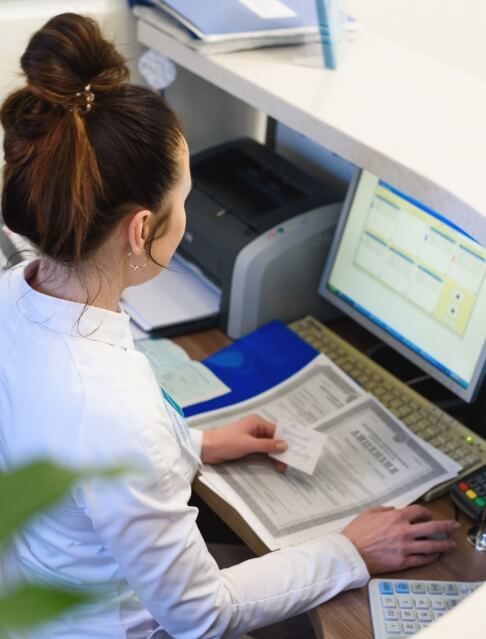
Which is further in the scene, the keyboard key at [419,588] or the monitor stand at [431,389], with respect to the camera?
the monitor stand at [431,389]

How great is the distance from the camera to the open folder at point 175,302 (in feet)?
5.17

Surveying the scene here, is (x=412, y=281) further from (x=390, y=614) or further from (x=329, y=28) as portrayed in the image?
(x=390, y=614)

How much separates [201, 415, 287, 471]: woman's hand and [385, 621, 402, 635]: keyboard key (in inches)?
13.0

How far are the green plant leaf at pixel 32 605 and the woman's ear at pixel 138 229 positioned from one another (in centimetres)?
69

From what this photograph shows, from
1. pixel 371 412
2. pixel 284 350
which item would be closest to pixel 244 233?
pixel 284 350

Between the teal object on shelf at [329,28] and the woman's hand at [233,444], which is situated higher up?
the teal object on shelf at [329,28]

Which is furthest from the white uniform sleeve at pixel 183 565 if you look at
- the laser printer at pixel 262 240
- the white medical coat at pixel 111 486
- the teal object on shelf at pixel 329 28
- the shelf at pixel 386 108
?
the teal object on shelf at pixel 329 28

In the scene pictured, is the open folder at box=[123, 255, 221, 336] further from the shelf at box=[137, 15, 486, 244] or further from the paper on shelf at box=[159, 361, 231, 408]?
the shelf at box=[137, 15, 486, 244]

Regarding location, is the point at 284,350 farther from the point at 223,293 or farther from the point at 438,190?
the point at 438,190

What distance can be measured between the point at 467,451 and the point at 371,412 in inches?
6.8

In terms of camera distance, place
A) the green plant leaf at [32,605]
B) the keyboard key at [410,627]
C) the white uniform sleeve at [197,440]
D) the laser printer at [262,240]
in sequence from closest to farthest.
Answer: the green plant leaf at [32,605] → the keyboard key at [410,627] → the white uniform sleeve at [197,440] → the laser printer at [262,240]

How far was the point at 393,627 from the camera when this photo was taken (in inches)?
40.0

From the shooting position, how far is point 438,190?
3.42 ft

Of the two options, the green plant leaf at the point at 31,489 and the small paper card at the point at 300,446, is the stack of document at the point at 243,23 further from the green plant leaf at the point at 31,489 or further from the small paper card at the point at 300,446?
the green plant leaf at the point at 31,489
